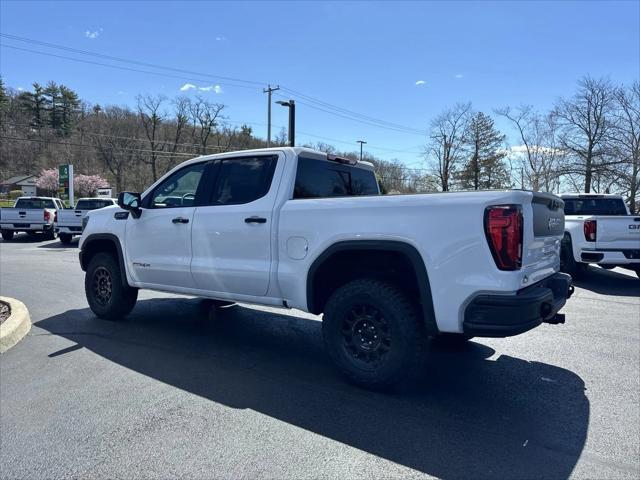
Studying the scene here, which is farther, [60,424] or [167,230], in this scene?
[167,230]

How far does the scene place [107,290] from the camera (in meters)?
6.04

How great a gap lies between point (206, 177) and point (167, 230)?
0.78 metres

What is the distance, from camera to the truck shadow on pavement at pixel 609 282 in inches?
345

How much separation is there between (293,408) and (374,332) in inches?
34.5

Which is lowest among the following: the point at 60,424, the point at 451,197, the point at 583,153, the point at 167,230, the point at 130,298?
the point at 60,424

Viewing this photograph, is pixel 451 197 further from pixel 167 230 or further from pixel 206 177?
pixel 167 230

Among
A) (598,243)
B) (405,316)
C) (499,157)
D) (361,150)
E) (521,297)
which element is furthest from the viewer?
(361,150)

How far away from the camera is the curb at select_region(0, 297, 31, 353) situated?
490 centimetres

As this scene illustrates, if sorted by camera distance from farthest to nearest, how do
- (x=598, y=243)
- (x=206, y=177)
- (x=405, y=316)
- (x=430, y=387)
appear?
(x=598, y=243) → (x=206, y=177) → (x=430, y=387) → (x=405, y=316)

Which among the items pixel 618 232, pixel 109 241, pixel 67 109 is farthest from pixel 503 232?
pixel 67 109

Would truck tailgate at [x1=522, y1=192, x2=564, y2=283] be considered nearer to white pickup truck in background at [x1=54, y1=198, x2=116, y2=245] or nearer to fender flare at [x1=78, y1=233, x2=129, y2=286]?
fender flare at [x1=78, y1=233, x2=129, y2=286]

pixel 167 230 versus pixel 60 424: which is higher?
pixel 167 230

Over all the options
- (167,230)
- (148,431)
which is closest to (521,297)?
(148,431)

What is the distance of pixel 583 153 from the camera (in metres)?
39.4
